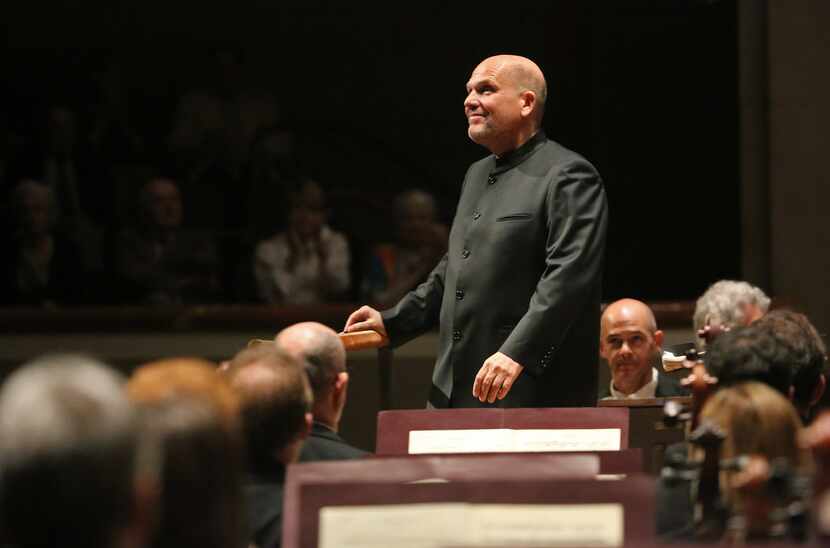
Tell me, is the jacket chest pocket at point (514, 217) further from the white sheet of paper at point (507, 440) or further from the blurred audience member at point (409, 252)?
the blurred audience member at point (409, 252)

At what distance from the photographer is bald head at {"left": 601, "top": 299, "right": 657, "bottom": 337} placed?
437cm

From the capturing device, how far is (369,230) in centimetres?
713

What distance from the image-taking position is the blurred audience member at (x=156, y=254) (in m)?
5.93

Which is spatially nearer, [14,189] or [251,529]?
[251,529]

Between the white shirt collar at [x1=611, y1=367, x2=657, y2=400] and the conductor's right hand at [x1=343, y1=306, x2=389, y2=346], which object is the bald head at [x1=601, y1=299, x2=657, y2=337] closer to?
the white shirt collar at [x1=611, y1=367, x2=657, y2=400]

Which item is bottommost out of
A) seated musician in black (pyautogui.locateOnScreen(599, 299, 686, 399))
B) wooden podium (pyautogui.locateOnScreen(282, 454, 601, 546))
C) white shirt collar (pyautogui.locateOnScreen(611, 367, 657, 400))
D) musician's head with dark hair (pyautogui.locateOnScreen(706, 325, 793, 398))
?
white shirt collar (pyautogui.locateOnScreen(611, 367, 657, 400))

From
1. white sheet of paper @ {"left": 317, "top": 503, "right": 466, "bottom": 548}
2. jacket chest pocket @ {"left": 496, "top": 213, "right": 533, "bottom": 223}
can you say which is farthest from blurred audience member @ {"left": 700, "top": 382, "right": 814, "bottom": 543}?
jacket chest pocket @ {"left": 496, "top": 213, "right": 533, "bottom": 223}

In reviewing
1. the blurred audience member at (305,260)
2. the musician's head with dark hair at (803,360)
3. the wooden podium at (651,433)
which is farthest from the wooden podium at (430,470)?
the blurred audience member at (305,260)

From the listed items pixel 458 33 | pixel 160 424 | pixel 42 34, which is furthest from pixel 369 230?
pixel 160 424

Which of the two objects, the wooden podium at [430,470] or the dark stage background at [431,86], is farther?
the dark stage background at [431,86]

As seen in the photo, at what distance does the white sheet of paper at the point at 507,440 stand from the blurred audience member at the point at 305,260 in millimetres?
3460

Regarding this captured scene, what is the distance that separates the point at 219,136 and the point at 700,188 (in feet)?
7.95

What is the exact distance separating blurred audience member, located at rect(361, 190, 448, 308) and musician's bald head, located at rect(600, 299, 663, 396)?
67.7 inches

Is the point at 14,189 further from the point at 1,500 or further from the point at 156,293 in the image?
the point at 1,500
